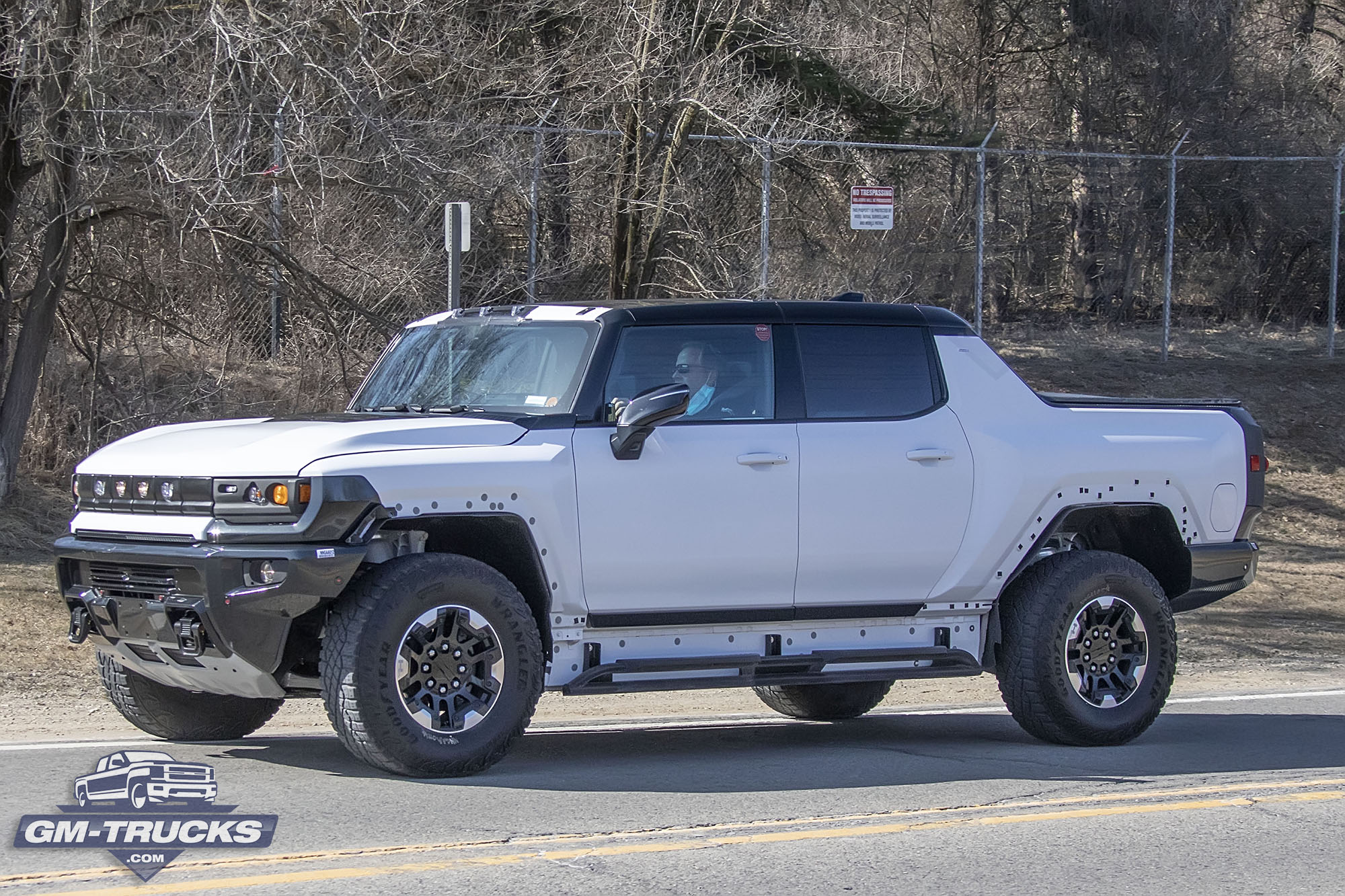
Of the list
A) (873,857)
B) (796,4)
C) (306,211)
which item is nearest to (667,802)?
(873,857)

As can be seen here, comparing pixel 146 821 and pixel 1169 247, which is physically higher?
pixel 1169 247

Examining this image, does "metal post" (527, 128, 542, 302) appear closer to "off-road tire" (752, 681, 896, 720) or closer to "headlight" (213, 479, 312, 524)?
"off-road tire" (752, 681, 896, 720)

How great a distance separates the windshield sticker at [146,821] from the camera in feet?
19.2

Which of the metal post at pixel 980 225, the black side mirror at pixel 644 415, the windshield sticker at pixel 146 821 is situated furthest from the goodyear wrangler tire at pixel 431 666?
the metal post at pixel 980 225

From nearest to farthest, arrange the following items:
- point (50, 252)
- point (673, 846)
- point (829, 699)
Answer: point (673, 846) < point (829, 699) < point (50, 252)

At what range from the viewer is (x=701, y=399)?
7.54 m

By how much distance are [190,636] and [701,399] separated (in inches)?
97.6

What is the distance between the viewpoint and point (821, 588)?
761 cm

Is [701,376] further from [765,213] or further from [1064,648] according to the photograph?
[765,213]

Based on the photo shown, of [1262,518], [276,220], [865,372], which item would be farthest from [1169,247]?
[865,372]

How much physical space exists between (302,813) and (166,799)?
62 cm

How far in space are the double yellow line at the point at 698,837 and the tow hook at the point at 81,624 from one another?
169 centimetres

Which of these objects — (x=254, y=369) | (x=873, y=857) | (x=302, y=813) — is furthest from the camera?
(x=254, y=369)

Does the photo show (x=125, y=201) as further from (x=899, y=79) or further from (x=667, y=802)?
(x=899, y=79)
